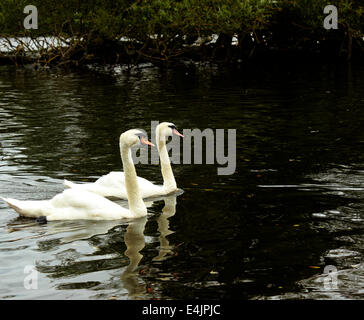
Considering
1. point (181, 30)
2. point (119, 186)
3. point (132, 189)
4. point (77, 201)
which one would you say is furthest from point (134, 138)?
point (181, 30)

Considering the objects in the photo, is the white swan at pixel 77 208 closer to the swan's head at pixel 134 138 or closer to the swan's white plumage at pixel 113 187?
the swan's head at pixel 134 138

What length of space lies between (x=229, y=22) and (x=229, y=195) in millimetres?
22953

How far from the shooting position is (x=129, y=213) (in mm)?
11469

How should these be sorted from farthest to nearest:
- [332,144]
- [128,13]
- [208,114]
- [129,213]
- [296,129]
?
[128,13]
[208,114]
[296,129]
[332,144]
[129,213]

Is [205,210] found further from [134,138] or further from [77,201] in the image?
[77,201]

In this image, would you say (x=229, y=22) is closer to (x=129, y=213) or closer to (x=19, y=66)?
(x=19, y=66)

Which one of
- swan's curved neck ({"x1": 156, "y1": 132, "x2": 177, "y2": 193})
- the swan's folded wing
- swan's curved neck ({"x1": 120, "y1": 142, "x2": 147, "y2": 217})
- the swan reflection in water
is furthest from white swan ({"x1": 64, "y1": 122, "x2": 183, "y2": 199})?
the swan's folded wing

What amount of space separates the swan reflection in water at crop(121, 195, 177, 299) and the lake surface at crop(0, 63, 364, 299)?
0.07 feet

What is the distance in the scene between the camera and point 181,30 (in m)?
Answer: 37.4

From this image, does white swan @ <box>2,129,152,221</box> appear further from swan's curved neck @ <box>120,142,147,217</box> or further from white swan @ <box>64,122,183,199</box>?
white swan @ <box>64,122,183,199</box>

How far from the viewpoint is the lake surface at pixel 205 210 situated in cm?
850

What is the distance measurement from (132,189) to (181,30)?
26769 millimetres
